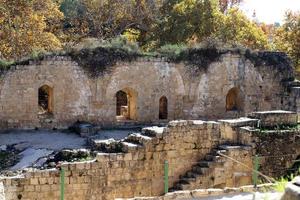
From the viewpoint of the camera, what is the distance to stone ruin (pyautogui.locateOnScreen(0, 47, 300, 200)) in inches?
541

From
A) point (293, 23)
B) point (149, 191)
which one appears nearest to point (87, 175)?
point (149, 191)

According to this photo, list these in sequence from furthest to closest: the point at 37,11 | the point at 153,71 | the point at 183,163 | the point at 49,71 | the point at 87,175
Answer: the point at 37,11 → the point at 153,71 → the point at 49,71 → the point at 183,163 → the point at 87,175

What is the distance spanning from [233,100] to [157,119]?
14.5 ft

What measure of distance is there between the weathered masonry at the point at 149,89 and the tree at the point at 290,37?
10.2m

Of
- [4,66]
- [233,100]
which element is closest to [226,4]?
[233,100]

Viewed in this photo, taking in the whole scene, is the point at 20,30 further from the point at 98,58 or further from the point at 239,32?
the point at 239,32

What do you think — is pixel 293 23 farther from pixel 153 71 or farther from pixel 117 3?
pixel 153 71

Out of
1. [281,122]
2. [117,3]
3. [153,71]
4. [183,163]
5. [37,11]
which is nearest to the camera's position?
[183,163]

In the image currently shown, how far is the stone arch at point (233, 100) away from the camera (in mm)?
25347

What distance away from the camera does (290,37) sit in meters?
35.1

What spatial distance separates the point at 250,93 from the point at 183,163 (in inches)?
444

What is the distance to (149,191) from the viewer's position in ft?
46.4

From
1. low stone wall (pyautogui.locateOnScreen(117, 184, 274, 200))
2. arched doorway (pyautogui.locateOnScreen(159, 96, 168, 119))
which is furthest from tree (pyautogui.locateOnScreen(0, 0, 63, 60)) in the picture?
low stone wall (pyautogui.locateOnScreen(117, 184, 274, 200))

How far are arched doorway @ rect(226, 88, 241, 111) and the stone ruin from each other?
0.05m
